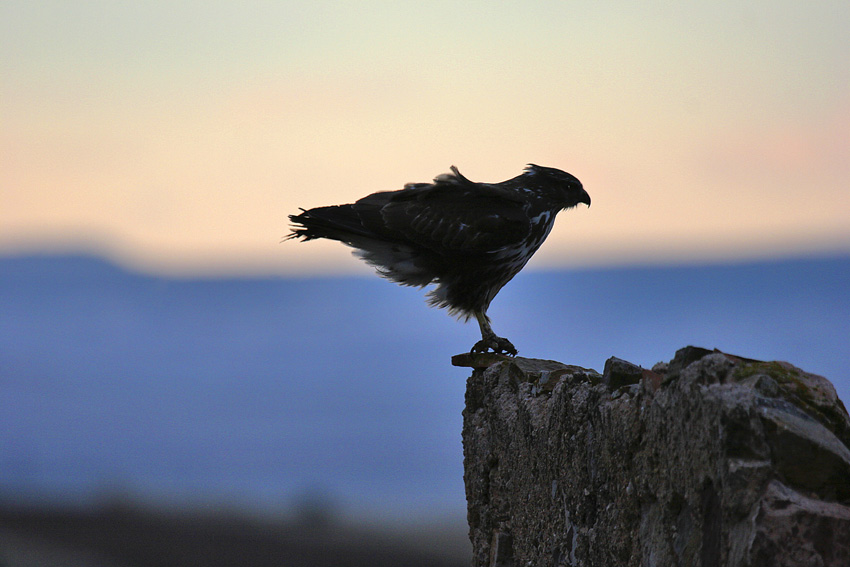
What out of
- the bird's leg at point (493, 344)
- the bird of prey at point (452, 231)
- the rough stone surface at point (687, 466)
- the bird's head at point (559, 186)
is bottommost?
the rough stone surface at point (687, 466)

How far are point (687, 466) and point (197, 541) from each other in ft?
66.9

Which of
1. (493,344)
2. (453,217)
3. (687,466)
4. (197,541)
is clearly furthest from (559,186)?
(197,541)

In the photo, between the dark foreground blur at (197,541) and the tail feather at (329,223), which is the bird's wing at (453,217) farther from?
the dark foreground blur at (197,541)

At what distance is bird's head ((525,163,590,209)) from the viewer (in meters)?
6.29

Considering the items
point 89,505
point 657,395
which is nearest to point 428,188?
point 657,395

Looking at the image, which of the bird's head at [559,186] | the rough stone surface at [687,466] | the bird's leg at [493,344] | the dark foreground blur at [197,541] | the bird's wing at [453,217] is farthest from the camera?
the dark foreground blur at [197,541]

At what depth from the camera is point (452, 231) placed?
5.89 metres

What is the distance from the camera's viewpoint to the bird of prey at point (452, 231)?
5.90 m

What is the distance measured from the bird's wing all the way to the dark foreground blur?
541 inches

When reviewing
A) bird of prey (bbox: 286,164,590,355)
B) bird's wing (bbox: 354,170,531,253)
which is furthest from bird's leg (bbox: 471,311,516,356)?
bird's wing (bbox: 354,170,531,253)

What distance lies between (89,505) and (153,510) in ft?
6.29

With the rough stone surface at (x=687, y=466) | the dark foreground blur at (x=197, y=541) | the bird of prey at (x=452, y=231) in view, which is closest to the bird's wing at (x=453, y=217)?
the bird of prey at (x=452, y=231)

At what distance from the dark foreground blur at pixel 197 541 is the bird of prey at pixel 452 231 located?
44.3 ft

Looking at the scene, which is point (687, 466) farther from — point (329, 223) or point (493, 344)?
point (329, 223)
